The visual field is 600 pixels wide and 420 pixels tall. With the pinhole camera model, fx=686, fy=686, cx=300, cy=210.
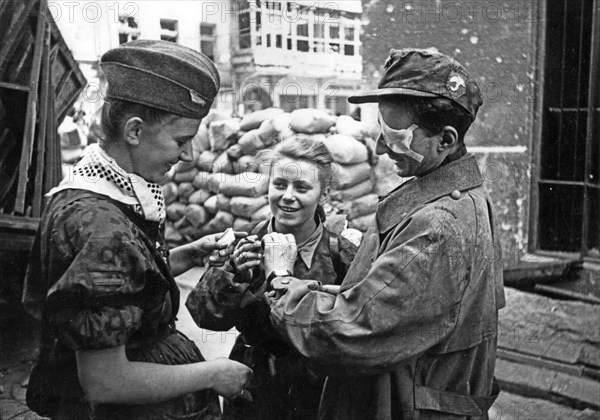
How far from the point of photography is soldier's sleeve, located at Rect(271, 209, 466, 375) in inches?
76.4

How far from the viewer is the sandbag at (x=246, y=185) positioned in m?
9.02

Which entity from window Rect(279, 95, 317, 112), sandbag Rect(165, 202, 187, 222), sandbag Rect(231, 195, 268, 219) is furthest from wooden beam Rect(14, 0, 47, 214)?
window Rect(279, 95, 317, 112)

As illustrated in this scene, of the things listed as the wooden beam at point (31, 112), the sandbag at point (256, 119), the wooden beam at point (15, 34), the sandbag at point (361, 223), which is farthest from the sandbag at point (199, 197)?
the wooden beam at point (15, 34)

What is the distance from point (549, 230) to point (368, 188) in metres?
3.97

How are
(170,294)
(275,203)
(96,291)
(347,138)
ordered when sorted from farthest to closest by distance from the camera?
(347,138)
(275,203)
(170,294)
(96,291)

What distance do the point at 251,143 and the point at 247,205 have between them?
930 millimetres

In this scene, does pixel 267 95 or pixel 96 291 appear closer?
pixel 96 291

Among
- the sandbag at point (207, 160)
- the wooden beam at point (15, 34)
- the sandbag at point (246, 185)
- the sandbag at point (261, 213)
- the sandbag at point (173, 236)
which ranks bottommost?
the sandbag at point (173, 236)

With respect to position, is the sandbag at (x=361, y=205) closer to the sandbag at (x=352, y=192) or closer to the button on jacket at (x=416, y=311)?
the sandbag at (x=352, y=192)

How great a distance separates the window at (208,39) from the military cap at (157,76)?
10.6m

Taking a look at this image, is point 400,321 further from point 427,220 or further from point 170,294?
point 170,294

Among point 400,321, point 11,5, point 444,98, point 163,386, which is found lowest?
point 163,386

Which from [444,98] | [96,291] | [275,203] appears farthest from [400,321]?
[275,203]

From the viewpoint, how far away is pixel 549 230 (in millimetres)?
4965
